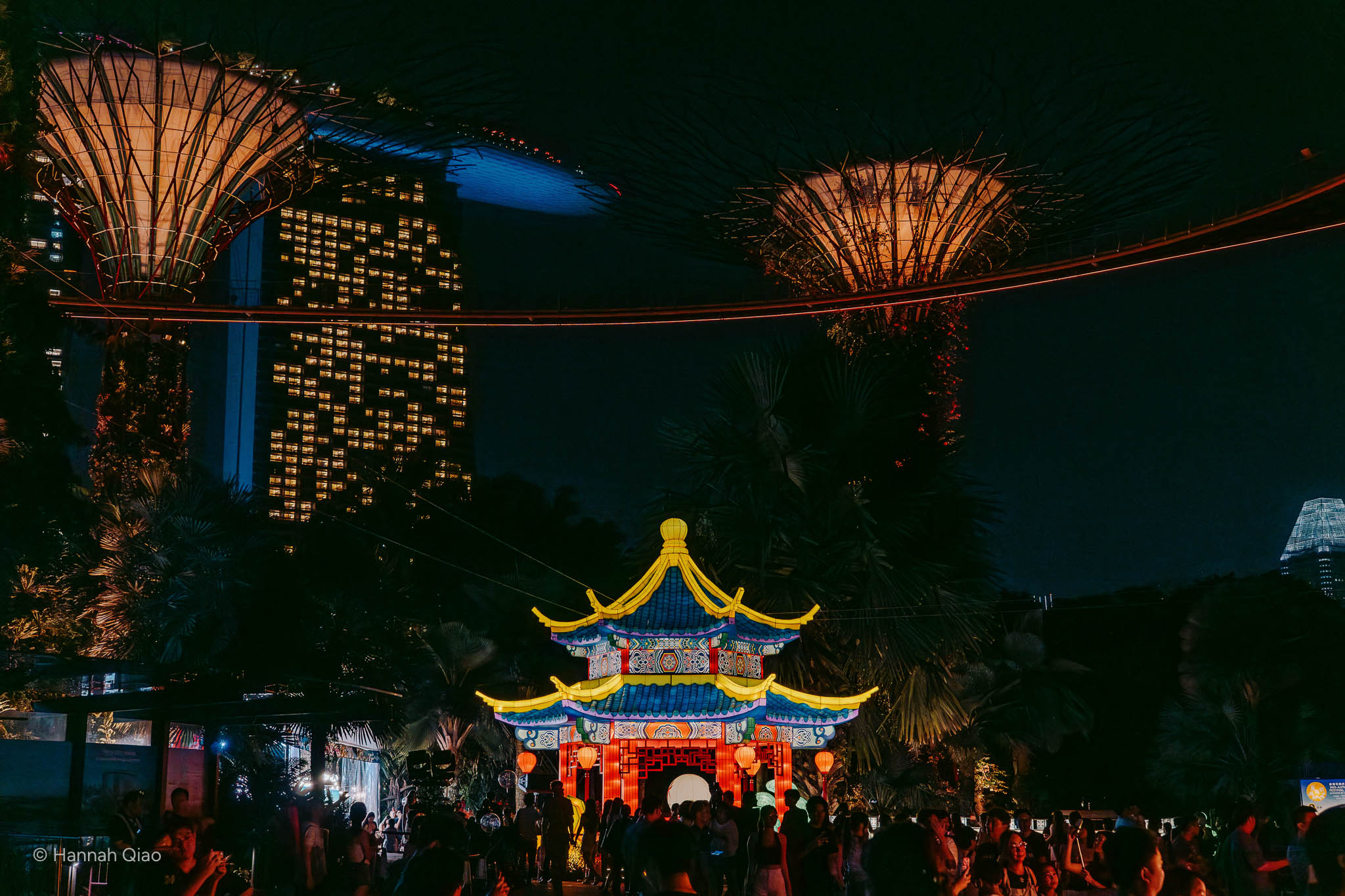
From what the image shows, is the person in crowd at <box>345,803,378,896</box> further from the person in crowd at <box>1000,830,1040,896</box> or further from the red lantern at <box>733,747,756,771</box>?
the red lantern at <box>733,747,756,771</box>

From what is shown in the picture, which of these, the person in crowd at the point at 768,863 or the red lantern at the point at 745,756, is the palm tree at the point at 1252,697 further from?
the person in crowd at the point at 768,863

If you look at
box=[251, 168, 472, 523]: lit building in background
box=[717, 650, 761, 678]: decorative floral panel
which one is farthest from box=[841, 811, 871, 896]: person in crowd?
box=[251, 168, 472, 523]: lit building in background

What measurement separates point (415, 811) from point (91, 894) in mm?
4701

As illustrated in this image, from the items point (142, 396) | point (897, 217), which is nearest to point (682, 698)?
point (897, 217)

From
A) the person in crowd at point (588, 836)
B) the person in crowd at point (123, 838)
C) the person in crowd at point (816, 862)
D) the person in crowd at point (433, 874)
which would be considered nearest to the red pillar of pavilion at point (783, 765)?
the person in crowd at point (588, 836)

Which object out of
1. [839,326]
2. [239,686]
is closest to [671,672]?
[839,326]

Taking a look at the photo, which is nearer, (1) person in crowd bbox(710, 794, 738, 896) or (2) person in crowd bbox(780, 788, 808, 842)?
(2) person in crowd bbox(780, 788, 808, 842)

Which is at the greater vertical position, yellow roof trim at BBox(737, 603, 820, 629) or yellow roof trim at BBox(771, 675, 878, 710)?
yellow roof trim at BBox(737, 603, 820, 629)

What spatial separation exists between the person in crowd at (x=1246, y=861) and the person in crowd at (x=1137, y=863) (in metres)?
3.36

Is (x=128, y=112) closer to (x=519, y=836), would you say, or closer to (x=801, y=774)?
(x=519, y=836)

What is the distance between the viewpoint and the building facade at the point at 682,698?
26.3m

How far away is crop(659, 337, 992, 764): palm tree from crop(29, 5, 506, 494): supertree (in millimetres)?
8584

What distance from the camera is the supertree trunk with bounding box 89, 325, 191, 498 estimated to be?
933 inches

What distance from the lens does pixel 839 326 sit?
30297 millimetres
